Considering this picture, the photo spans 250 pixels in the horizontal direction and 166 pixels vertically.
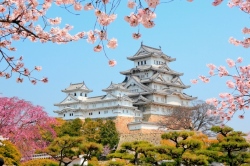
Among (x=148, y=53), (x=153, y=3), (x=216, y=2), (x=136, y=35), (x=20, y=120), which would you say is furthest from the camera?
(x=148, y=53)

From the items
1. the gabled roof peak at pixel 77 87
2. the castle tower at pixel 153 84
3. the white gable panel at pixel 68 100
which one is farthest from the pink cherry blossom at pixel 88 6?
the gabled roof peak at pixel 77 87

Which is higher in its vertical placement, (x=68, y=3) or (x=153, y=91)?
(x=153, y=91)

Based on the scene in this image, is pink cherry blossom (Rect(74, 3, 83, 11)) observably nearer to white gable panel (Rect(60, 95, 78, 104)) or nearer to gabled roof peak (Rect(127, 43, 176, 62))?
white gable panel (Rect(60, 95, 78, 104))

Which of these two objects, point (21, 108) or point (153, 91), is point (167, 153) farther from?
point (153, 91)

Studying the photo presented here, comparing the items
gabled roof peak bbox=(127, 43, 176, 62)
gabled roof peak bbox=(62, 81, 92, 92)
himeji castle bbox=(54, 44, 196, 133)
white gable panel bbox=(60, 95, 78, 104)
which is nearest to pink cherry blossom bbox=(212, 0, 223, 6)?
himeji castle bbox=(54, 44, 196, 133)

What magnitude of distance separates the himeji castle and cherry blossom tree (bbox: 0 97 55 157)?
747 inches

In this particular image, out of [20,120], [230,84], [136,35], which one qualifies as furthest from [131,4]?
[20,120]

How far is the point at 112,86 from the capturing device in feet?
120

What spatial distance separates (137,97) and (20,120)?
86.9ft

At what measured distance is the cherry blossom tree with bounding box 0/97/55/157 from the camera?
10984 millimetres

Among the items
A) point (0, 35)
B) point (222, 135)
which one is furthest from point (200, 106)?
point (0, 35)

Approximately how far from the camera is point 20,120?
11484 millimetres

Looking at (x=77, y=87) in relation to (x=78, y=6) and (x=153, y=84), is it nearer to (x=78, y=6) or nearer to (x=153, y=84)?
(x=153, y=84)

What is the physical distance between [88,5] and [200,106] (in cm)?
3076
